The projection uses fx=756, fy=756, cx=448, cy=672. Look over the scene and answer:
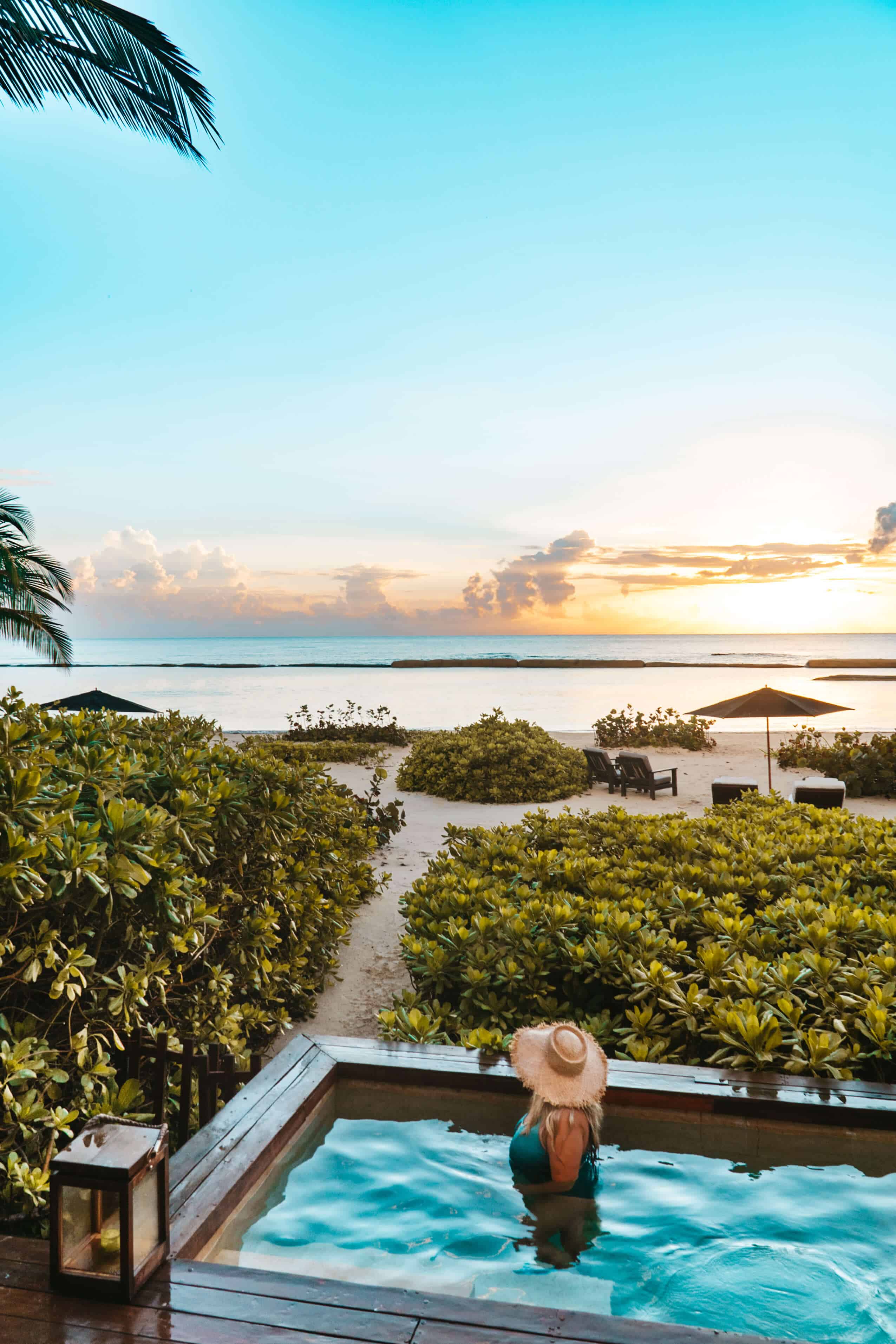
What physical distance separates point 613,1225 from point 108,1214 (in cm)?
173

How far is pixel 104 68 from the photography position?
616 centimetres

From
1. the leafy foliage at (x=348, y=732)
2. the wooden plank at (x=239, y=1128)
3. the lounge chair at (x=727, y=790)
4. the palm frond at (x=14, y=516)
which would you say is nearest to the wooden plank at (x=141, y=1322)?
the wooden plank at (x=239, y=1128)

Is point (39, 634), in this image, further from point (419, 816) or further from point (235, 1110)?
point (235, 1110)

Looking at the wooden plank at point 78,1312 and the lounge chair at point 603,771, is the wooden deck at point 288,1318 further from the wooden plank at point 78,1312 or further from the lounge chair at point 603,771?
the lounge chair at point 603,771

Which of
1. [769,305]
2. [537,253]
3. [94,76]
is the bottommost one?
[94,76]

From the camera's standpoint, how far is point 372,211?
1397cm

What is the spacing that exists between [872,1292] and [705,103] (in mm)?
13250

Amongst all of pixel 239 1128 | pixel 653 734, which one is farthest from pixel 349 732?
pixel 239 1128

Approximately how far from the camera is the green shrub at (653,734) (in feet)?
60.7

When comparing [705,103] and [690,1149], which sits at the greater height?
[705,103]

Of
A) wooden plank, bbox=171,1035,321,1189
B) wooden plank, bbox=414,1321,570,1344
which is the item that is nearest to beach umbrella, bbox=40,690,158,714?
wooden plank, bbox=171,1035,321,1189

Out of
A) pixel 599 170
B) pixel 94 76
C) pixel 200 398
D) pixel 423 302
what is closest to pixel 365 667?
pixel 200 398

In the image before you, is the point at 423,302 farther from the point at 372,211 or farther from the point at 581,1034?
the point at 581,1034

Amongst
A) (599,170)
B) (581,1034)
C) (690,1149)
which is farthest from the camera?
(599,170)
